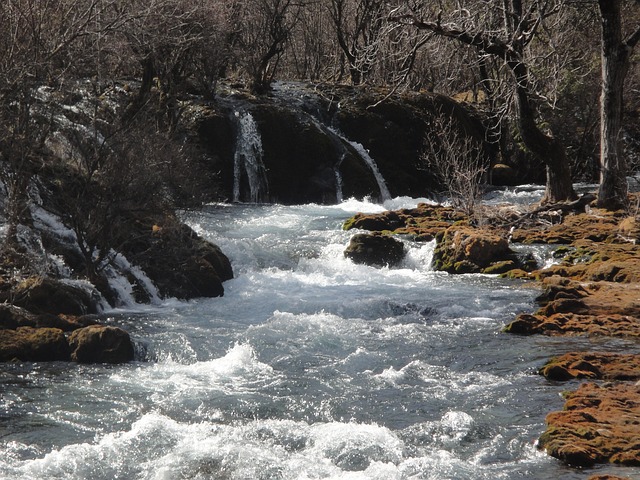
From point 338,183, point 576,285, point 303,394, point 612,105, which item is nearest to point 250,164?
point 338,183

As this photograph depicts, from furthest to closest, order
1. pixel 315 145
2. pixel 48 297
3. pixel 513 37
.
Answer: pixel 315 145, pixel 513 37, pixel 48 297

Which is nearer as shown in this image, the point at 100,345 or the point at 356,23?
the point at 100,345

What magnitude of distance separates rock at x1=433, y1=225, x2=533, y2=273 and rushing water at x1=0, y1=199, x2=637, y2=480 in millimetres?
1138

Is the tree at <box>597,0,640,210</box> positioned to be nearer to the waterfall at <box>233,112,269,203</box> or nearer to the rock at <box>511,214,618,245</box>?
the rock at <box>511,214,618,245</box>

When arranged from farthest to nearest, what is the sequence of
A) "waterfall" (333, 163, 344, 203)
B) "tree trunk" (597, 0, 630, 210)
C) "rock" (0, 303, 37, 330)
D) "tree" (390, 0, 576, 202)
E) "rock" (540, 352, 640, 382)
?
"waterfall" (333, 163, 344, 203) < "tree trunk" (597, 0, 630, 210) < "tree" (390, 0, 576, 202) < "rock" (0, 303, 37, 330) < "rock" (540, 352, 640, 382)

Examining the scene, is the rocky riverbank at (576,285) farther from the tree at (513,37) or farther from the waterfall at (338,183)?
the waterfall at (338,183)

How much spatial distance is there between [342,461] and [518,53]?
11.2 m

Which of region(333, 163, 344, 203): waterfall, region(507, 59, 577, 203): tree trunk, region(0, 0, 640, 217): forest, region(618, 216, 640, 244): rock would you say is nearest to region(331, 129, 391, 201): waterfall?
region(333, 163, 344, 203): waterfall

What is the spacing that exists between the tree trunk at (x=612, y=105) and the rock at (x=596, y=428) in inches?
410

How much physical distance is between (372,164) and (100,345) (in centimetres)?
1778

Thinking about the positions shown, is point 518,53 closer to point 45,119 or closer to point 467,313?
point 467,313

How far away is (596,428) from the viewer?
27.2 ft

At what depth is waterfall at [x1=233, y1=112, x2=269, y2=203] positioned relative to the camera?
86.1 ft

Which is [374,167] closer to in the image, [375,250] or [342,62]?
[375,250]
